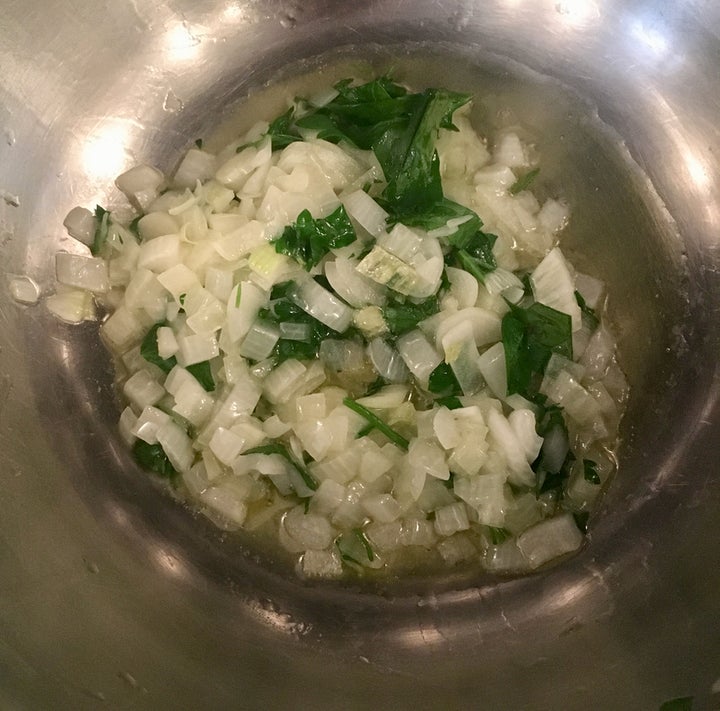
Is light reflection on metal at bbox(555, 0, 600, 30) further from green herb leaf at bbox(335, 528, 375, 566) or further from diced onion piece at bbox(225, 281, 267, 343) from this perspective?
green herb leaf at bbox(335, 528, 375, 566)

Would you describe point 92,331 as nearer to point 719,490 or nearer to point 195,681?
point 195,681

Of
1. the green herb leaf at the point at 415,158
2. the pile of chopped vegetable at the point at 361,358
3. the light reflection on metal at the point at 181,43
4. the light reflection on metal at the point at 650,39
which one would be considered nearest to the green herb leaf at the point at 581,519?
the pile of chopped vegetable at the point at 361,358

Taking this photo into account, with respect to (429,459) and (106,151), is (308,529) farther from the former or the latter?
(106,151)

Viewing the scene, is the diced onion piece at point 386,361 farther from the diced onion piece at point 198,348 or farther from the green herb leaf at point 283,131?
the green herb leaf at point 283,131

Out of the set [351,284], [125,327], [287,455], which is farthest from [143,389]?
[351,284]

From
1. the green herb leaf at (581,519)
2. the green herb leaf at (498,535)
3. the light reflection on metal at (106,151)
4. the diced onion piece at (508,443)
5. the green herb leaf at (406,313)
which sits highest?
the light reflection on metal at (106,151)

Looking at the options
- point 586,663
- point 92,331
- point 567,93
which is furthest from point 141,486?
point 567,93
